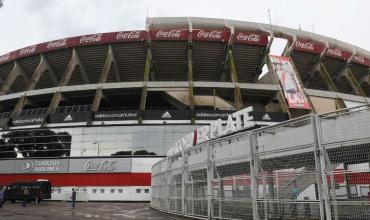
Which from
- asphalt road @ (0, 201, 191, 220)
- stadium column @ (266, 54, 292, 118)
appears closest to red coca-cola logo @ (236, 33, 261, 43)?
stadium column @ (266, 54, 292, 118)

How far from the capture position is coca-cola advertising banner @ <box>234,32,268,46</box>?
46000mm

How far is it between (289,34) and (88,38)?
94.2 feet

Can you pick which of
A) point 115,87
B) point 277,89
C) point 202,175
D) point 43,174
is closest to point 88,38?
point 115,87

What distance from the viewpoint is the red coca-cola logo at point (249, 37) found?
1812 inches

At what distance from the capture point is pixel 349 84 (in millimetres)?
56531

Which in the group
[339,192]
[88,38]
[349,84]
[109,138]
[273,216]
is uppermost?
[88,38]

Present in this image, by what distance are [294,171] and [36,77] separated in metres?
45.8

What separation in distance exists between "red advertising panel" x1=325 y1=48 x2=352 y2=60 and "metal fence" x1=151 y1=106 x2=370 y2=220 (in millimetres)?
44766

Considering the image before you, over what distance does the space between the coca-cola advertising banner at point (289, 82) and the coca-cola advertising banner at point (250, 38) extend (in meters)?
2.72

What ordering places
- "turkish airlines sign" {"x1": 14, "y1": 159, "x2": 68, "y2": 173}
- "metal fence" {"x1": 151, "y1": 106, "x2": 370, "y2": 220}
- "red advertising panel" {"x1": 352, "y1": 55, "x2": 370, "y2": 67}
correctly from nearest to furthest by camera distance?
"metal fence" {"x1": 151, "y1": 106, "x2": 370, "y2": 220} → "turkish airlines sign" {"x1": 14, "y1": 159, "x2": 68, "y2": 173} → "red advertising panel" {"x1": 352, "y1": 55, "x2": 370, "y2": 67}

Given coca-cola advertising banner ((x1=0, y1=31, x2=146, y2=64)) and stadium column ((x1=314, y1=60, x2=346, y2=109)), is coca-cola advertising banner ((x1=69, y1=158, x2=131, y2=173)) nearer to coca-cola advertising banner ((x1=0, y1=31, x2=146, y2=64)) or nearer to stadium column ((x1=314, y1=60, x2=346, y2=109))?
coca-cola advertising banner ((x1=0, y1=31, x2=146, y2=64))

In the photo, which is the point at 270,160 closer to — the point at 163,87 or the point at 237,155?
the point at 237,155

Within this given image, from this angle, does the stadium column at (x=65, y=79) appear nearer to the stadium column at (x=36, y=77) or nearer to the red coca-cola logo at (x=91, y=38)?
the red coca-cola logo at (x=91, y=38)

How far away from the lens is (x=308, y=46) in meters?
48.9
